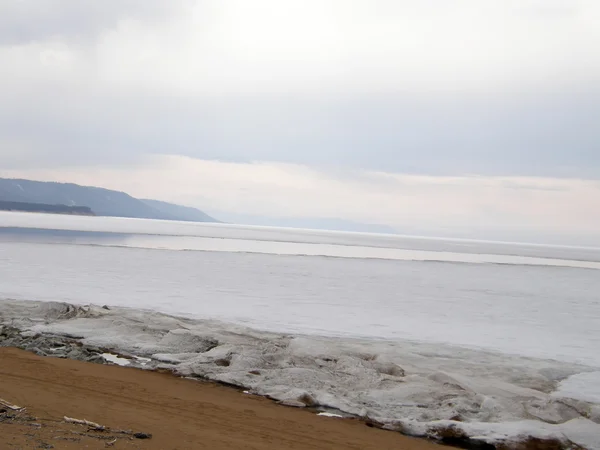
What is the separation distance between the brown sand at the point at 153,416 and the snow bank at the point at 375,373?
1.71 feet

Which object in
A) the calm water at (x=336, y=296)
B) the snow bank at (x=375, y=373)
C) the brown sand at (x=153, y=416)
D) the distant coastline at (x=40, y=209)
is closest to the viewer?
the brown sand at (x=153, y=416)

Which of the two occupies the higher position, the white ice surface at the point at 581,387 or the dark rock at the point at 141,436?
the dark rock at the point at 141,436

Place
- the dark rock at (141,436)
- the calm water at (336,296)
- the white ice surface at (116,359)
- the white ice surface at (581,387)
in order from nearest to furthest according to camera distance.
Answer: the dark rock at (141,436)
the white ice surface at (581,387)
the white ice surface at (116,359)
the calm water at (336,296)

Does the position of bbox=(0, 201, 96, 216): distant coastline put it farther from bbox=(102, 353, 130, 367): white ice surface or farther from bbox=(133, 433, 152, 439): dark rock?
bbox=(133, 433, 152, 439): dark rock

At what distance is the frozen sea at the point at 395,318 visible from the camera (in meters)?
7.81

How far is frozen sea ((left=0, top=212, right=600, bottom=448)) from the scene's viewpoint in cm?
781

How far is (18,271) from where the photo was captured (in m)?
19.9

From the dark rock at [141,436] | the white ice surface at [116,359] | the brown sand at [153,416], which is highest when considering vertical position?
the dark rock at [141,436]

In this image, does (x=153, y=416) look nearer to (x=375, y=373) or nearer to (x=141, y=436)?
(x=141, y=436)

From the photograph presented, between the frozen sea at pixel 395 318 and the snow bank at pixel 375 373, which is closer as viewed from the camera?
the snow bank at pixel 375 373

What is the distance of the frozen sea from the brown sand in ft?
2.07

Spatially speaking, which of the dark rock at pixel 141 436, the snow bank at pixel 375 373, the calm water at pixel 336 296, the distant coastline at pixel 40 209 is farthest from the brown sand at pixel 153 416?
the distant coastline at pixel 40 209

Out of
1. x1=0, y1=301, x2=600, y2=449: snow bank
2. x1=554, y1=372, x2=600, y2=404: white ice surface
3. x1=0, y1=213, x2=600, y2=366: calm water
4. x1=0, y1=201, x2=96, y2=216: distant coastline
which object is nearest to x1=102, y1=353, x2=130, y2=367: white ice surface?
x1=0, y1=301, x2=600, y2=449: snow bank

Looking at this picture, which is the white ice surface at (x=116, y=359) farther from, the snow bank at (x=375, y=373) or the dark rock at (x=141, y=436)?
the dark rock at (x=141, y=436)
